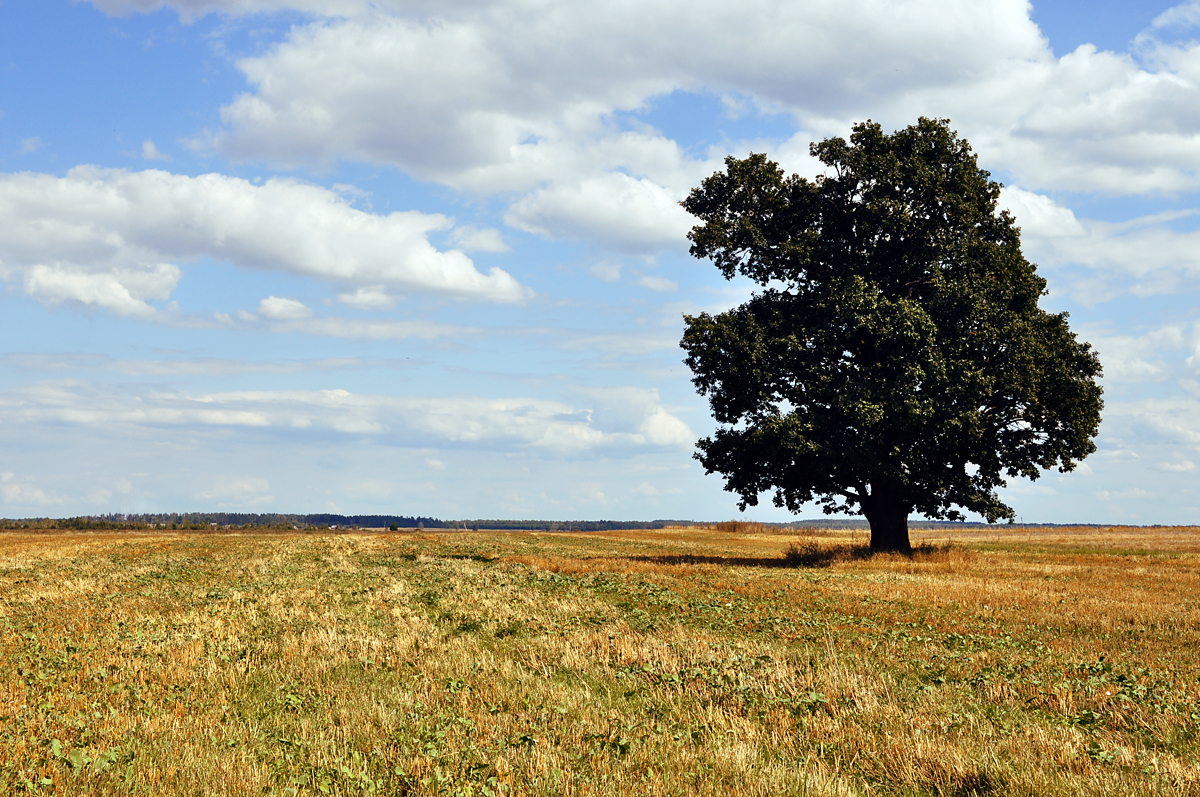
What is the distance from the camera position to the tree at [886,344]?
35.1m

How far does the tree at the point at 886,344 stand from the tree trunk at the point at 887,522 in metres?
0.07

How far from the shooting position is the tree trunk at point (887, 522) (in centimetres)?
3947

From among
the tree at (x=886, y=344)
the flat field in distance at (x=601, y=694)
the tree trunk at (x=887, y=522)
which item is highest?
the tree at (x=886, y=344)

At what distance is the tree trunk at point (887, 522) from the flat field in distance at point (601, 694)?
16.7 m

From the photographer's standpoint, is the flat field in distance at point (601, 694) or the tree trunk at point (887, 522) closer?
the flat field in distance at point (601, 694)

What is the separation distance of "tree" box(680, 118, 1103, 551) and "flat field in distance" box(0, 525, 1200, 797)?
13.6 metres

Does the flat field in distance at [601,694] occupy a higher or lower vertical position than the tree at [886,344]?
lower

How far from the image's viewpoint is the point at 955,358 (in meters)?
35.4

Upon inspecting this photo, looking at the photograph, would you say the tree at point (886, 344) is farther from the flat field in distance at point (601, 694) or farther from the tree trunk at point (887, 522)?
the flat field in distance at point (601, 694)

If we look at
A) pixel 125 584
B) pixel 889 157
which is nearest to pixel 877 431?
pixel 889 157

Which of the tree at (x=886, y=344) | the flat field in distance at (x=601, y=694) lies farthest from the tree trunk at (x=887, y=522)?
the flat field in distance at (x=601, y=694)

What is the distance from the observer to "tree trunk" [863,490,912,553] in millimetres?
39469

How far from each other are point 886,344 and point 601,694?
1117 inches

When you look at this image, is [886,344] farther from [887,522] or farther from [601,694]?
[601,694]
